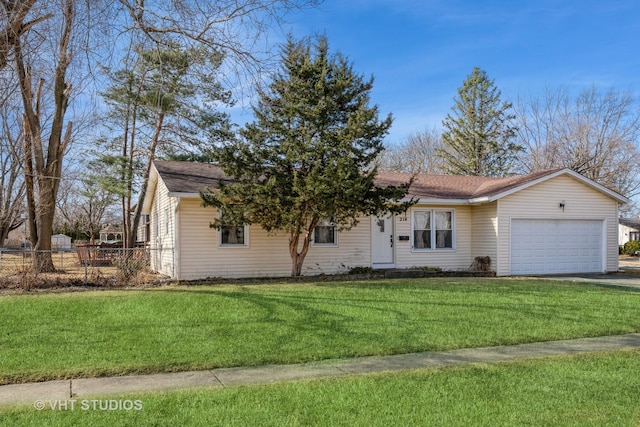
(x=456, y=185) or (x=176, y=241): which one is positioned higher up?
(x=456, y=185)

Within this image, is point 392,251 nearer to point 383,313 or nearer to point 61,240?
point 383,313

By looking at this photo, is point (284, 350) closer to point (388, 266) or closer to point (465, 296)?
point (465, 296)

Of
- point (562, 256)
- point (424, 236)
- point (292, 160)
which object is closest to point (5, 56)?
point (292, 160)

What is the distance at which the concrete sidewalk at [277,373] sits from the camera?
5038 mm

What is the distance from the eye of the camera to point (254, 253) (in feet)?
49.5

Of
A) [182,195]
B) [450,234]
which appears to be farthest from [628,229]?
[182,195]

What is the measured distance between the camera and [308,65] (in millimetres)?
13047

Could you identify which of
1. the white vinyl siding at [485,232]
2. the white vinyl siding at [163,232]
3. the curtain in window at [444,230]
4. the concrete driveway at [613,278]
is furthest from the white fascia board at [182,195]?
the concrete driveway at [613,278]

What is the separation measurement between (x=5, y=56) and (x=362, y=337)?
771 cm

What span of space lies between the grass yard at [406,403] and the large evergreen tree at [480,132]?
33152 mm

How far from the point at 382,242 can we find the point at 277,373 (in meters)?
11.3

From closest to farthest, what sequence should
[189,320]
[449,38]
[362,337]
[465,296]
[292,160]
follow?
[362,337]
[189,320]
[465,296]
[292,160]
[449,38]

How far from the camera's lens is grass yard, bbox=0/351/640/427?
4.23 metres

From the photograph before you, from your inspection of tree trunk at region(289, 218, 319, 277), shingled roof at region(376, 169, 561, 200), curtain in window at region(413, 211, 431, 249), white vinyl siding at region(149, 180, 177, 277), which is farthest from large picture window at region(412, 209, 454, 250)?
white vinyl siding at region(149, 180, 177, 277)
